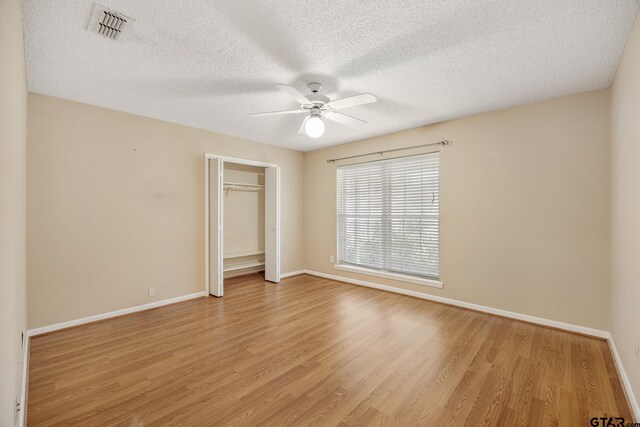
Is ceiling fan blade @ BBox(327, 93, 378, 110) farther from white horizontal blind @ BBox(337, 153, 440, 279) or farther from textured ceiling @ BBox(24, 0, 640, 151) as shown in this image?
white horizontal blind @ BBox(337, 153, 440, 279)

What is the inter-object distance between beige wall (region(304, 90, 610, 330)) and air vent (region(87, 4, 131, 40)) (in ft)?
12.0

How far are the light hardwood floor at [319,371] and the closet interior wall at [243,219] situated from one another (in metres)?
1.81

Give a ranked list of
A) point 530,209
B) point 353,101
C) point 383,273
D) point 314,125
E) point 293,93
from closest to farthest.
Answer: point 293,93
point 353,101
point 314,125
point 530,209
point 383,273

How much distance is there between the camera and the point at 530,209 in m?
3.23

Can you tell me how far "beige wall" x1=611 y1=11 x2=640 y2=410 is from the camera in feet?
5.96

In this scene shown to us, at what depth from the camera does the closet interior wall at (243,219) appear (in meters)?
5.20

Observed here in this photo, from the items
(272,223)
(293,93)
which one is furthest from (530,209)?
(272,223)

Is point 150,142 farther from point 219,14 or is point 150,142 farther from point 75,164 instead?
point 219,14

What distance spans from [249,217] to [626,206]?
16.6 ft

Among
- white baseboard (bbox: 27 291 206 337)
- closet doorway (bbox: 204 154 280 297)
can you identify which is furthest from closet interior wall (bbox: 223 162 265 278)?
white baseboard (bbox: 27 291 206 337)

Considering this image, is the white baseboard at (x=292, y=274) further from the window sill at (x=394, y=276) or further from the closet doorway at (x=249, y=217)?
the window sill at (x=394, y=276)

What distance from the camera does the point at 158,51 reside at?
2.22 meters

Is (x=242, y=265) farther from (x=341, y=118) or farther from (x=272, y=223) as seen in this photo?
(x=341, y=118)

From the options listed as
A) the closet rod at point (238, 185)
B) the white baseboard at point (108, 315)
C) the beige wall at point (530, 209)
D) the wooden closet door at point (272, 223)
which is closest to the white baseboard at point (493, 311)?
the beige wall at point (530, 209)
